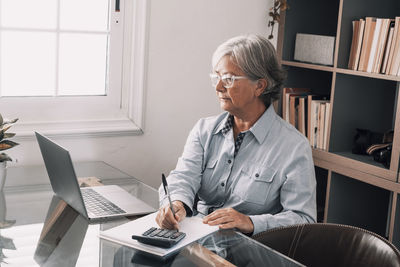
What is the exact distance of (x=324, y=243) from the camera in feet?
6.39

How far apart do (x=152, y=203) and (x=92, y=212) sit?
0.26m

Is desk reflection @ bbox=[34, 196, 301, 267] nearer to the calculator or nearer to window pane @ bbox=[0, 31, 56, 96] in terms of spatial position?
the calculator

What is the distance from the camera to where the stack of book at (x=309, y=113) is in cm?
313

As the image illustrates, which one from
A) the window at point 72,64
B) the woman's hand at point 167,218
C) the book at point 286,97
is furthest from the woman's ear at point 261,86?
the book at point 286,97

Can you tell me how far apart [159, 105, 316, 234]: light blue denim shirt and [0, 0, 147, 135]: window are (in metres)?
0.71

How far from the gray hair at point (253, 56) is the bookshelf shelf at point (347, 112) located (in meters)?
0.82

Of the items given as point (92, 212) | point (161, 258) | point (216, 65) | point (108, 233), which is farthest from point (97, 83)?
point (161, 258)

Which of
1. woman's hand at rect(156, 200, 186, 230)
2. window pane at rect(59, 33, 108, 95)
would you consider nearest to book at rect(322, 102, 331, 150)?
window pane at rect(59, 33, 108, 95)

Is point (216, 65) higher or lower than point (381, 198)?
higher

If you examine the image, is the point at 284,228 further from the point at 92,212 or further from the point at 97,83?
the point at 97,83

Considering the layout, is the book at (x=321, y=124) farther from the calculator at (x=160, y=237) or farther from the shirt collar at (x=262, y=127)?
the calculator at (x=160, y=237)

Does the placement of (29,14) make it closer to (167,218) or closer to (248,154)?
(248,154)

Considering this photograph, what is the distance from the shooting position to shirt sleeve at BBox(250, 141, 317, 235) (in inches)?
80.4

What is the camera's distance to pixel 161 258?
1608mm
